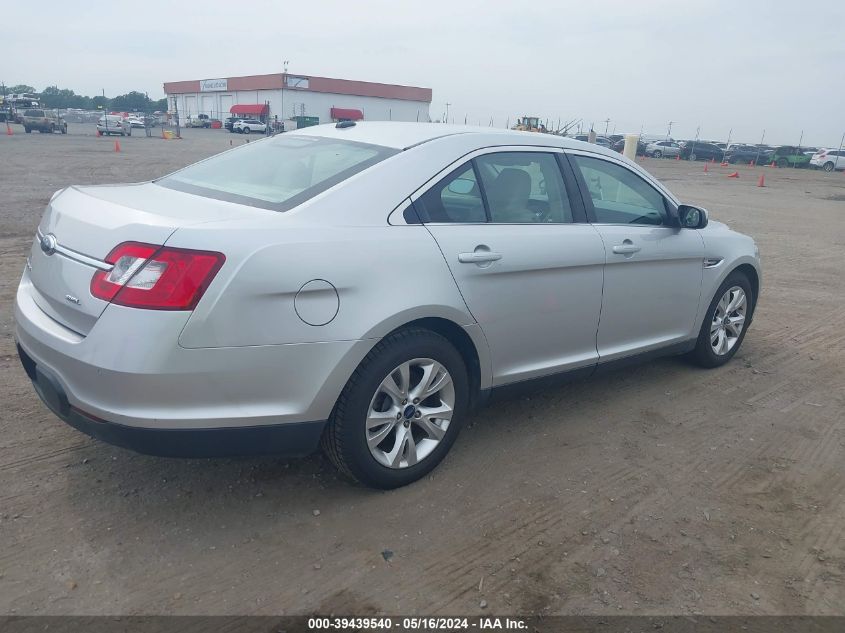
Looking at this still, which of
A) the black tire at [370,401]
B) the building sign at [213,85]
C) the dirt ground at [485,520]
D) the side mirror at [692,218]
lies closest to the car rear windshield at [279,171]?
the black tire at [370,401]

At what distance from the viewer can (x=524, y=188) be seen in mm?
3811

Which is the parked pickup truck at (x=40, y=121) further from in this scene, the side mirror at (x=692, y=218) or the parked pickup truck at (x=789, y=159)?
the parked pickup truck at (x=789, y=159)

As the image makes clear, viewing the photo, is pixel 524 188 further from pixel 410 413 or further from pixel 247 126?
pixel 247 126

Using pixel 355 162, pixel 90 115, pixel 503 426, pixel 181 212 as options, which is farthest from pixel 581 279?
pixel 90 115

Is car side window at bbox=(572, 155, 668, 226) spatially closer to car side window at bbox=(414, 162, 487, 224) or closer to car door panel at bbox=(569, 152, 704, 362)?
car door panel at bbox=(569, 152, 704, 362)

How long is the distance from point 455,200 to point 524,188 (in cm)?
57

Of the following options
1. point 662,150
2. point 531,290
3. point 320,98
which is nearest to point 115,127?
point 320,98

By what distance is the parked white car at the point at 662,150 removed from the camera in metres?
51.8

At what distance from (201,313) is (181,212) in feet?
1.79

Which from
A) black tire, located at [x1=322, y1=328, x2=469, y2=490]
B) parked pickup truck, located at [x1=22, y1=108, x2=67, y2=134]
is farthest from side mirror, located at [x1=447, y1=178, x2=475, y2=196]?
parked pickup truck, located at [x1=22, y1=108, x2=67, y2=134]

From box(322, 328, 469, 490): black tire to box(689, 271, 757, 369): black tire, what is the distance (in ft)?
8.10

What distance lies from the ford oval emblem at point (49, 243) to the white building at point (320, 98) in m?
67.4

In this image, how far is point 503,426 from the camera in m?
4.12

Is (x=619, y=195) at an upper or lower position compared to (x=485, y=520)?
upper
